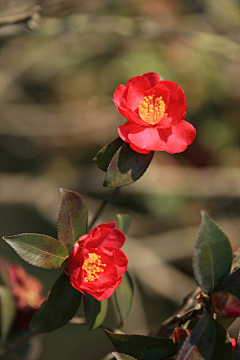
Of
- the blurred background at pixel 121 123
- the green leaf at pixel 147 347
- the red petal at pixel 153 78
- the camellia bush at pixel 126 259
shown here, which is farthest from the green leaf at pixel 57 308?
the blurred background at pixel 121 123

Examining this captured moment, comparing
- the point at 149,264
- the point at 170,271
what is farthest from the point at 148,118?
the point at 170,271

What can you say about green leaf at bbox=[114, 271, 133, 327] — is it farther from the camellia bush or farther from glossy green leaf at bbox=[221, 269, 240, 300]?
glossy green leaf at bbox=[221, 269, 240, 300]

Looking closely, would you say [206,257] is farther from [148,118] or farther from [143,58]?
[143,58]

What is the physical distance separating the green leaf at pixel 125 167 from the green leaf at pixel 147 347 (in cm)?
26

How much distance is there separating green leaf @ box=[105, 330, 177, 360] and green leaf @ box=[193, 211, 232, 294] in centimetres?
11

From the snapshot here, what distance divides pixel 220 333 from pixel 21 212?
4.41 feet

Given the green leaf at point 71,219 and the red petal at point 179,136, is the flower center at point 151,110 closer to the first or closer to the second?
the red petal at point 179,136

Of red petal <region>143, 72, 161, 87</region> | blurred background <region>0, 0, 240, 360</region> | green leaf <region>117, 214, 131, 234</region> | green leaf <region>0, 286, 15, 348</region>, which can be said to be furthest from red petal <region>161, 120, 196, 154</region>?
blurred background <region>0, 0, 240, 360</region>

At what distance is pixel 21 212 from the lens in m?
1.63

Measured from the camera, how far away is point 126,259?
533mm

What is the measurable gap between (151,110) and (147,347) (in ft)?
1.41

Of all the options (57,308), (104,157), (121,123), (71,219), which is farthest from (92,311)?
(121,123)

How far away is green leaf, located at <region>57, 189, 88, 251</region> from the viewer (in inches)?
20.7

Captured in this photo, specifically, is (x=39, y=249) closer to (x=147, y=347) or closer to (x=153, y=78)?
(x=147, y=347)
